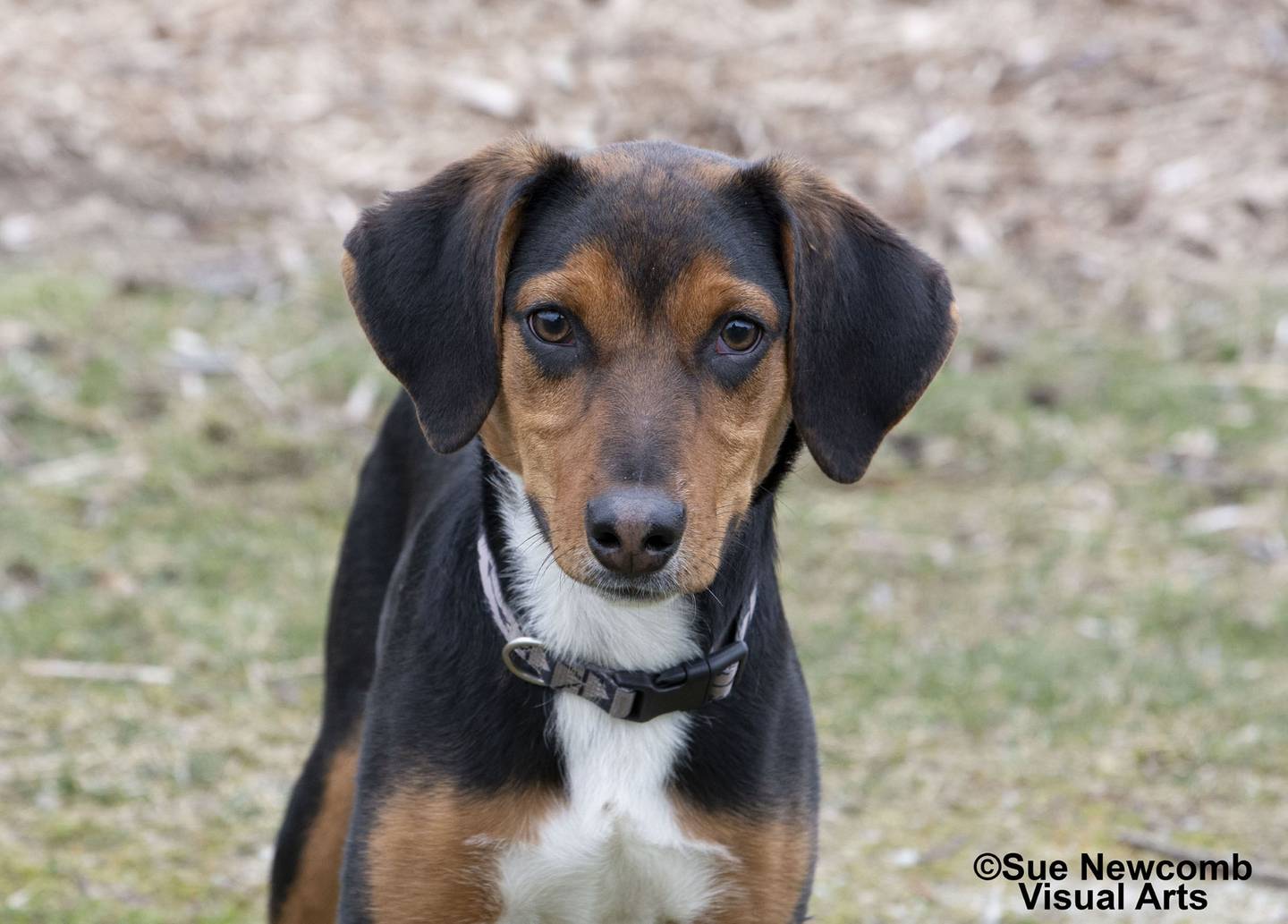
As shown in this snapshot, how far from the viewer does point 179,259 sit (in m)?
10.6

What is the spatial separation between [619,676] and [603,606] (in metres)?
0.17

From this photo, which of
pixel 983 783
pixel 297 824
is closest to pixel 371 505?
pixel 297 824

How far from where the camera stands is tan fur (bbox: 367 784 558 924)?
12.8ft

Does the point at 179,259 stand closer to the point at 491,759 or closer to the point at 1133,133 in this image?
the point at 1133,133

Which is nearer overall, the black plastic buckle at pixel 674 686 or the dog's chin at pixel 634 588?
the dog's chin at pixel 634 588

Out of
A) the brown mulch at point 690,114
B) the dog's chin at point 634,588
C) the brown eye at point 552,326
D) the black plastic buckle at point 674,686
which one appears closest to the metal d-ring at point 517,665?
the black plastic buckle at point 674,686

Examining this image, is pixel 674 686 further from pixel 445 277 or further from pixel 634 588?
pixel 445 277

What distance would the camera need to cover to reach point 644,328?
12.5 feet

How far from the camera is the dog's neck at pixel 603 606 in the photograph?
4152 millimetres

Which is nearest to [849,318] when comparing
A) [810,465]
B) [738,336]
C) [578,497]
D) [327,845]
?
[738,336]

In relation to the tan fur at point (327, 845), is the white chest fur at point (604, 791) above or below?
above

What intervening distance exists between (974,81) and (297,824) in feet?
30.4

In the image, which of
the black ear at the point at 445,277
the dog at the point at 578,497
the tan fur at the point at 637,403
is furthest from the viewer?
the black ear at the point at 445,277

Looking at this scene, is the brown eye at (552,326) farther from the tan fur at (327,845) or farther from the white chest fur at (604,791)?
the tan fur at (327,845)
